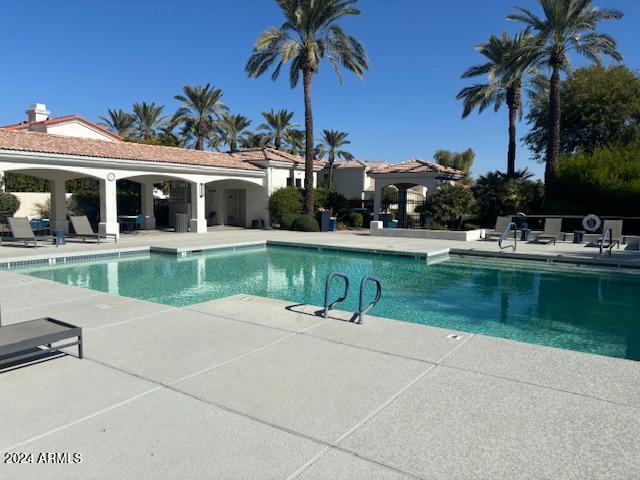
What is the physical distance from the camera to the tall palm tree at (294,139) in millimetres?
49750

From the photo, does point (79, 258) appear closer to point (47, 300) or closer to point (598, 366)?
point (47, 300)

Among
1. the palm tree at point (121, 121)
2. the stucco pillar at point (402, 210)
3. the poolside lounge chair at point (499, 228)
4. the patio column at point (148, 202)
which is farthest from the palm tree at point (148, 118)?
the poolside lounge chair at point (499, 228)

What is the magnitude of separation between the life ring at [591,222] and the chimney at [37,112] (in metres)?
40.7

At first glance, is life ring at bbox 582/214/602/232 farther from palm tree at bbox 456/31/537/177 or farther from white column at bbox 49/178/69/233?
white column at bbox 49/178/69/233

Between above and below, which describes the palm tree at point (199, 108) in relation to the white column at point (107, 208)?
above

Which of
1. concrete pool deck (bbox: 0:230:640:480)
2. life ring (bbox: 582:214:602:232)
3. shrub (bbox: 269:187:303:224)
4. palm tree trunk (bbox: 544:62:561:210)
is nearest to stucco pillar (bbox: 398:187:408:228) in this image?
shrub (bbox: 269:187:303:224)

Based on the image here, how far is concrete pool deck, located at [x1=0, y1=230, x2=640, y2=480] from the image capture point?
3.29 m

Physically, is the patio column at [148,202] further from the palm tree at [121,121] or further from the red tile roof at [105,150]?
the palm tree at [121,121]

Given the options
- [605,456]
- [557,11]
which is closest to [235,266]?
[605,456]

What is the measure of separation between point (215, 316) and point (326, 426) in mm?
3893

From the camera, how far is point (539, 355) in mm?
5594

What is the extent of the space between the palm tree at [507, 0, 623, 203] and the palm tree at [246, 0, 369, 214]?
28.6 feet

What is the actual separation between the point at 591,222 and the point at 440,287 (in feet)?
39.5

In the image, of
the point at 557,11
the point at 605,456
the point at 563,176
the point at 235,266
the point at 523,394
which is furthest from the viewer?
the point at 563,176
